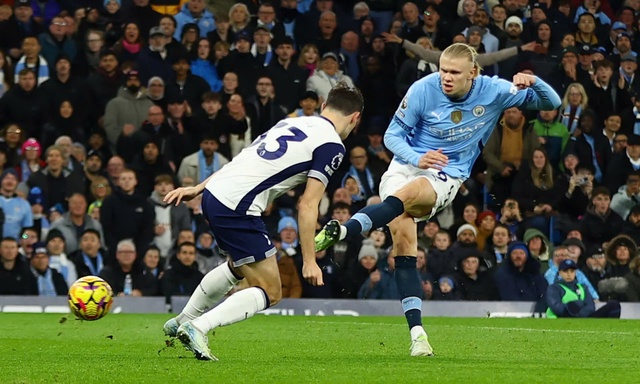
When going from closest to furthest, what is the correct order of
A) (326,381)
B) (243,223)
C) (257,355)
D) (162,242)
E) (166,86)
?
(326,381), (243,223), (257,355), (162,242), (166,86)

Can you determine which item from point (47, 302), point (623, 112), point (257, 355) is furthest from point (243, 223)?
point (623, 112)

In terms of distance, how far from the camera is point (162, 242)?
1741 cm

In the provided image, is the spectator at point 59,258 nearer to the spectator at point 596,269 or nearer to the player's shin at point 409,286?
the spectator at point 596,269

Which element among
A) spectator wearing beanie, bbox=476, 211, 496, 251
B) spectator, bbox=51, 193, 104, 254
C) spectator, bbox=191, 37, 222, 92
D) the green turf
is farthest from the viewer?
spectator, bbox=191, 37, 222, 92

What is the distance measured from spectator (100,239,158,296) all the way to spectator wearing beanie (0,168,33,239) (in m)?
1.43

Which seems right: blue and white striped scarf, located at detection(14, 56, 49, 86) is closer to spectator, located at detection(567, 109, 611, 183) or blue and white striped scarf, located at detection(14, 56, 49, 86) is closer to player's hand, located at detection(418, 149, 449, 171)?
spectator, located at detection(567, 109, 611, 183)

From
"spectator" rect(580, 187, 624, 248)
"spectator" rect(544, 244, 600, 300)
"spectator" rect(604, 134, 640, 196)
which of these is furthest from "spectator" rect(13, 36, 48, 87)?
"spectator" rect(604, 134, 640, 196)

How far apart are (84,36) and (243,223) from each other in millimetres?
11459

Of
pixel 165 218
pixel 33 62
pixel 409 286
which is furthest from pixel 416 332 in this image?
pixel 33 62

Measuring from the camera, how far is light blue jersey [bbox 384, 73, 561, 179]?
32.7ft

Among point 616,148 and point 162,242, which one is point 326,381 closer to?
point 162,242

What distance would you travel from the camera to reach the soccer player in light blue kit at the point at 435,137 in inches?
383

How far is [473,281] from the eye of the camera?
16.9m

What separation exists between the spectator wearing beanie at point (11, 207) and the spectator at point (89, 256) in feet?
3.08
